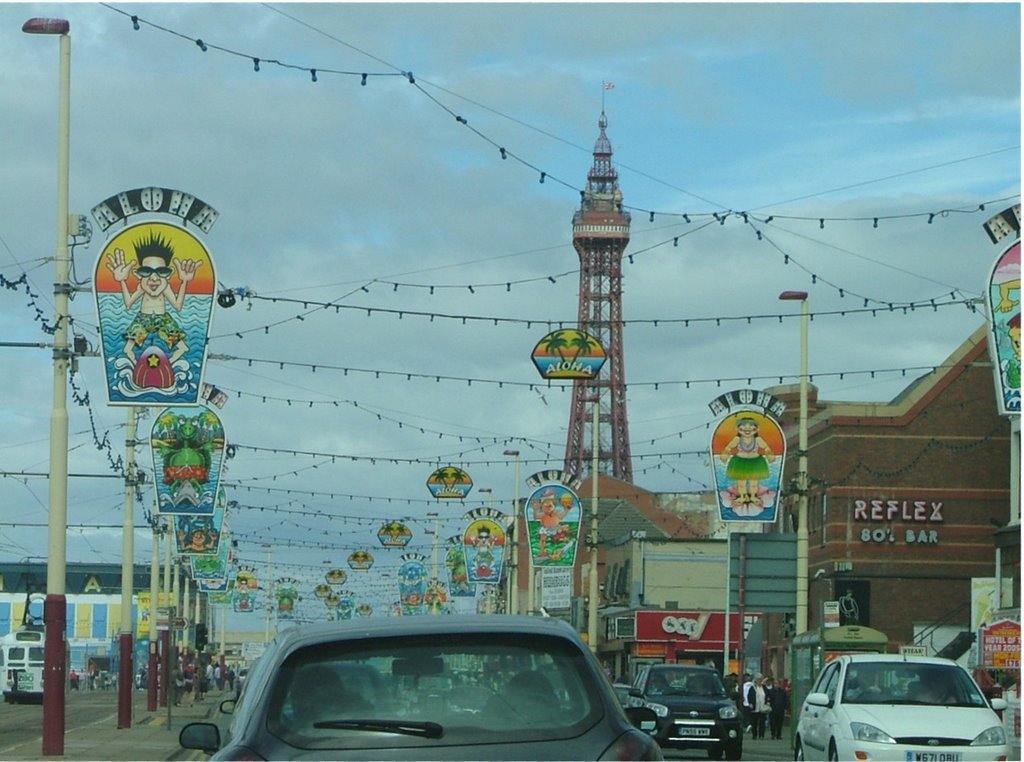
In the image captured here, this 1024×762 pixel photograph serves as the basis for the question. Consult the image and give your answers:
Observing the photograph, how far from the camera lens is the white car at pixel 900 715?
56.9 feet

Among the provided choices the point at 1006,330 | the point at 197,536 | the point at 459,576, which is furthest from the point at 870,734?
the point at 459,576

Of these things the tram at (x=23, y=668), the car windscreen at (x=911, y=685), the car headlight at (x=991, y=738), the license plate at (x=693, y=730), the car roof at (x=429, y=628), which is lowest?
the tram at (x=23, y=668)

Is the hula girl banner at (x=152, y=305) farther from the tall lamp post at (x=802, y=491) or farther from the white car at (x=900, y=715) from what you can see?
the tall lamp post at (x=802, y=491)

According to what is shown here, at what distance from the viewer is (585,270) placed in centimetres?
11356

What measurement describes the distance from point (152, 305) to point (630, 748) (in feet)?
56.4

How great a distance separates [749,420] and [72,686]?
231ft

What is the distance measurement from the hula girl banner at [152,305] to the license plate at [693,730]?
10.1m

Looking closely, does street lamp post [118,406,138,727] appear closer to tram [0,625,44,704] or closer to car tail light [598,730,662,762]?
tram [0,625,44,704]

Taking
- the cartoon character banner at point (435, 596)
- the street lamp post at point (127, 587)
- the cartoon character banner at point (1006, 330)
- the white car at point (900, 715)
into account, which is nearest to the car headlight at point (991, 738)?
the white car at point (900, 715)

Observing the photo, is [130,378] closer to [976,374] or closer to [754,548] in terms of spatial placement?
[754,548]

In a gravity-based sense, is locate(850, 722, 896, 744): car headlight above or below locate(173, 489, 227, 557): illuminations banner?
below

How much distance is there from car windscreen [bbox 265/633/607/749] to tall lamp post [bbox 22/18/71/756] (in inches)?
741

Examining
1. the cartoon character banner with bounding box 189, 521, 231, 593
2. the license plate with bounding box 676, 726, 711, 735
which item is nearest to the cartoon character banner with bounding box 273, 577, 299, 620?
the cartoon character banner with bounding box 189, 521, 231, 593

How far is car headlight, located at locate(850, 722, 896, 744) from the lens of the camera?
687 inches
